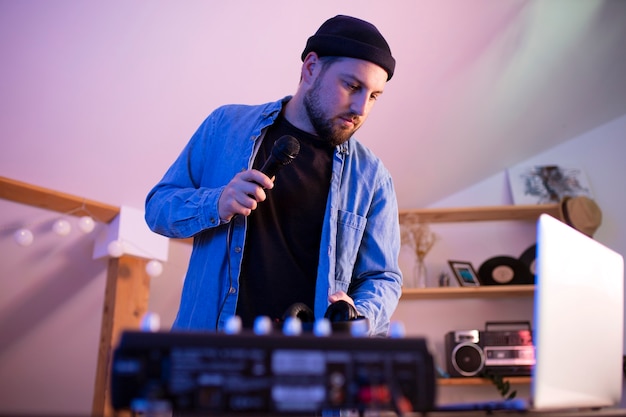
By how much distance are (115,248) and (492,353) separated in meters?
2.49

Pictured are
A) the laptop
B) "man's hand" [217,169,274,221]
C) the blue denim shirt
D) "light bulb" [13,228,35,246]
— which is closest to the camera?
the laptop

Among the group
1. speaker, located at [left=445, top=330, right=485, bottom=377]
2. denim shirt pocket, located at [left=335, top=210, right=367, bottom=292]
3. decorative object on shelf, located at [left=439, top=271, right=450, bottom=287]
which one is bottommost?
speaker, located at [left=445, top=330, right=485, bottom=377]

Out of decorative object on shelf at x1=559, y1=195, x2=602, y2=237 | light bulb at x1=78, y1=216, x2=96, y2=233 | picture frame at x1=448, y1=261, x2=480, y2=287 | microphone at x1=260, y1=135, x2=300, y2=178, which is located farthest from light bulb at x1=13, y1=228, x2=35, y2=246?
decorative object on shelf at x1=559, y1=195, x2=602, y2=237

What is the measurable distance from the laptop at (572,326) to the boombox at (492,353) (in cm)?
317

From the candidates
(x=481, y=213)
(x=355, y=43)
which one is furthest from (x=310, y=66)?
(x=481, y=213)

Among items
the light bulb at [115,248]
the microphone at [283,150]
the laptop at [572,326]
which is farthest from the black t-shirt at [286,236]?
the light bulb at [115,248]

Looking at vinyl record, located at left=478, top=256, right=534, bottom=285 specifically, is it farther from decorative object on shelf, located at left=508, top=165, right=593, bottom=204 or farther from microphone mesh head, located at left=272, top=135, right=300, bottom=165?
microphone mesh head, located at left=272, top=135, right=300, bottom=165

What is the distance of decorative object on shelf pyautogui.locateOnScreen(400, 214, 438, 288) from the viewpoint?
15.7ft

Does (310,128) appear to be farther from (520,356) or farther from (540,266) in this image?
(520,356)

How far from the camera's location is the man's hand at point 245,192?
1.35 meters

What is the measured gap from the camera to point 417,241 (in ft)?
15.7

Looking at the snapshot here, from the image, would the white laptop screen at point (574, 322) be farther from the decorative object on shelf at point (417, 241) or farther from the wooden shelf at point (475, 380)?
the decorative object on shelf at point (417, 241)

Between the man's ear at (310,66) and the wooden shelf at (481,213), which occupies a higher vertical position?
the wooden shelf at (481,213)

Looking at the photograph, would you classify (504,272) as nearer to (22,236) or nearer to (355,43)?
(22,236)
